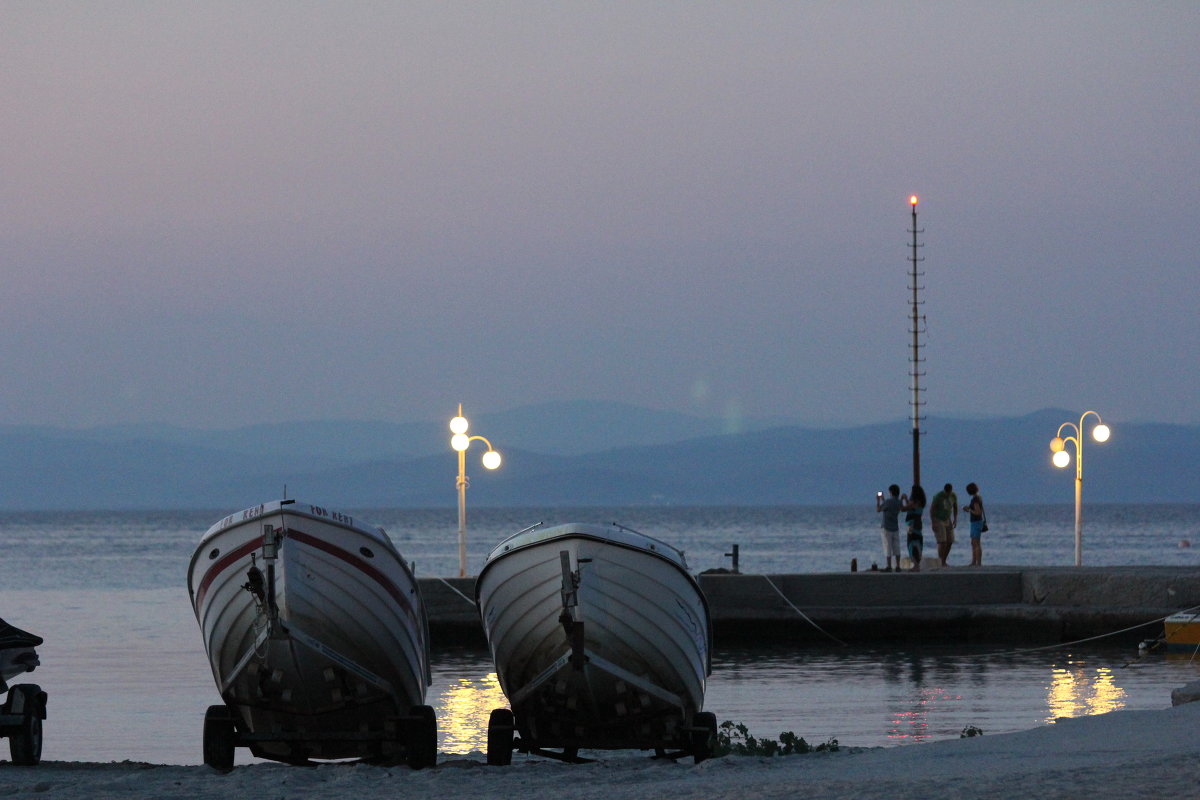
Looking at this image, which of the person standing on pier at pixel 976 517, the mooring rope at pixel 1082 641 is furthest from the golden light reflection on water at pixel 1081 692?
the person standing on pier at pixel 976 517

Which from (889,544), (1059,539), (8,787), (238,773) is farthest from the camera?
(1059,539)

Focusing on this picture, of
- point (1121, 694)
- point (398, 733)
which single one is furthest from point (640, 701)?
point (1121, 694)

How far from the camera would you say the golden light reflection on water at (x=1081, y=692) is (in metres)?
18.4

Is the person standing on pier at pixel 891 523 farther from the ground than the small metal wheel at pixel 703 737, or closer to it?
farther from the ground

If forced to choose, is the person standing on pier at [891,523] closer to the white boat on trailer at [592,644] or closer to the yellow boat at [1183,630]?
the yellow boat at [1183,630]

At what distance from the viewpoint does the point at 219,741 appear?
12.8 m

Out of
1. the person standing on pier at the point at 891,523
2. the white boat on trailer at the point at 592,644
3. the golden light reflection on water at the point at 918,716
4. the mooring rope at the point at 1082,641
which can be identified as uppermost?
the person standing on pier at the point at 891,523

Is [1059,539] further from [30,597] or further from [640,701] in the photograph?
[640,701]

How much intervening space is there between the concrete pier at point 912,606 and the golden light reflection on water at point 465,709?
4499 mm

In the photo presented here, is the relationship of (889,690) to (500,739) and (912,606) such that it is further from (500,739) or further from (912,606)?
(500,739)

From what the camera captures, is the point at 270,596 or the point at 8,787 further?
the point at 270,596

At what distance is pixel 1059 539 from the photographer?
96250 mm

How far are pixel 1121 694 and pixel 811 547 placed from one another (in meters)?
67.5

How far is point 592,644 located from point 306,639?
2.24 meters
